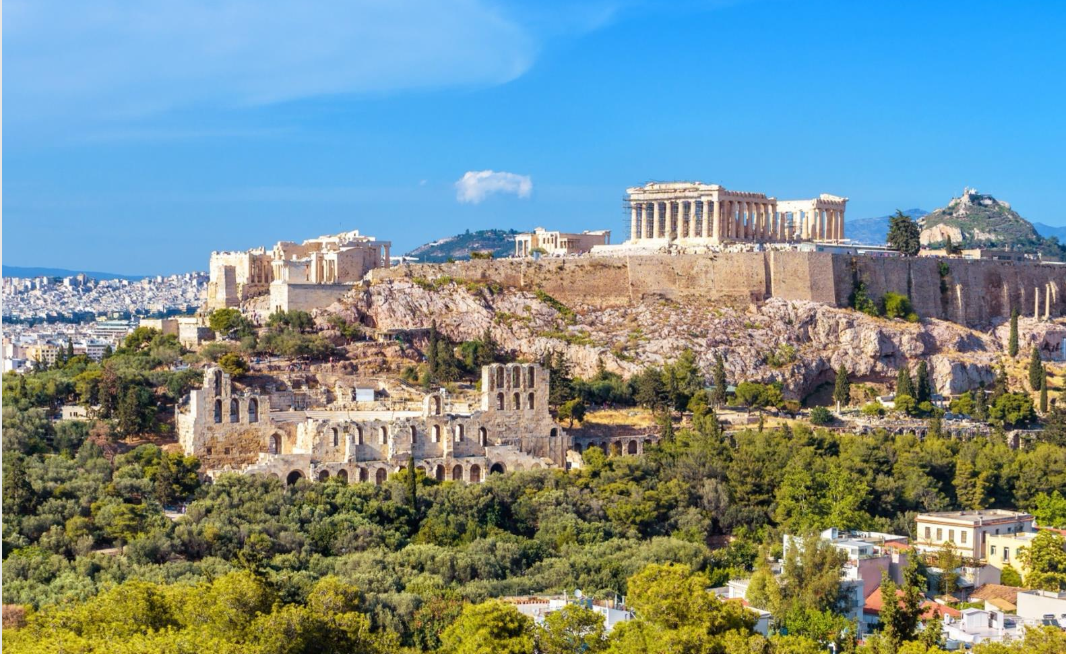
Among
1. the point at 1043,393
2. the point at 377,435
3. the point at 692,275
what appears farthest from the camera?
the point at 692,275

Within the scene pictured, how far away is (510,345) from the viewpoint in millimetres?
54406

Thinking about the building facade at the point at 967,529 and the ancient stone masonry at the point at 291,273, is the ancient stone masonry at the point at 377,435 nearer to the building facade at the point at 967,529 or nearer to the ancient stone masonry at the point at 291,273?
the building facade at the point at 967,529

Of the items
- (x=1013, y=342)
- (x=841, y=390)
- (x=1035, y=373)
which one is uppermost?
(x=1013, y=342)

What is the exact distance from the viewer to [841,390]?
2098 inches

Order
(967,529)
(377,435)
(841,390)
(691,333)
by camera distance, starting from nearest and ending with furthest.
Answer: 1. (967,529)
2. (377,435)
3. (841,390)
4. (691,333)

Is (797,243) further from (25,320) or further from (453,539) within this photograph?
(25,320)

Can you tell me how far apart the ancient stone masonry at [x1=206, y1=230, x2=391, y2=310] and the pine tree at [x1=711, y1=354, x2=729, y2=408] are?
13.7 meters

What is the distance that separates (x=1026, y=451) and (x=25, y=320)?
298 feet

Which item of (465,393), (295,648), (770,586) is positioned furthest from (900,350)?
(295,648)

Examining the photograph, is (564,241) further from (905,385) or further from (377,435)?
(377,435)

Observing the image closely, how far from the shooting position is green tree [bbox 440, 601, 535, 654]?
2670 cm

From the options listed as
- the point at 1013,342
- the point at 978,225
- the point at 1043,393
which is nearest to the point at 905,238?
the point at 1013,342

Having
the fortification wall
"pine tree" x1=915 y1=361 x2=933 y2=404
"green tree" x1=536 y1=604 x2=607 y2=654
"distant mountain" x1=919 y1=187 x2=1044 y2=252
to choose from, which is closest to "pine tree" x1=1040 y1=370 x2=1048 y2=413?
"pine tree" x1=915 y1=361 x2=933 y2=404

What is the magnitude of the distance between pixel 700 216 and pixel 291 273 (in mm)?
17651
